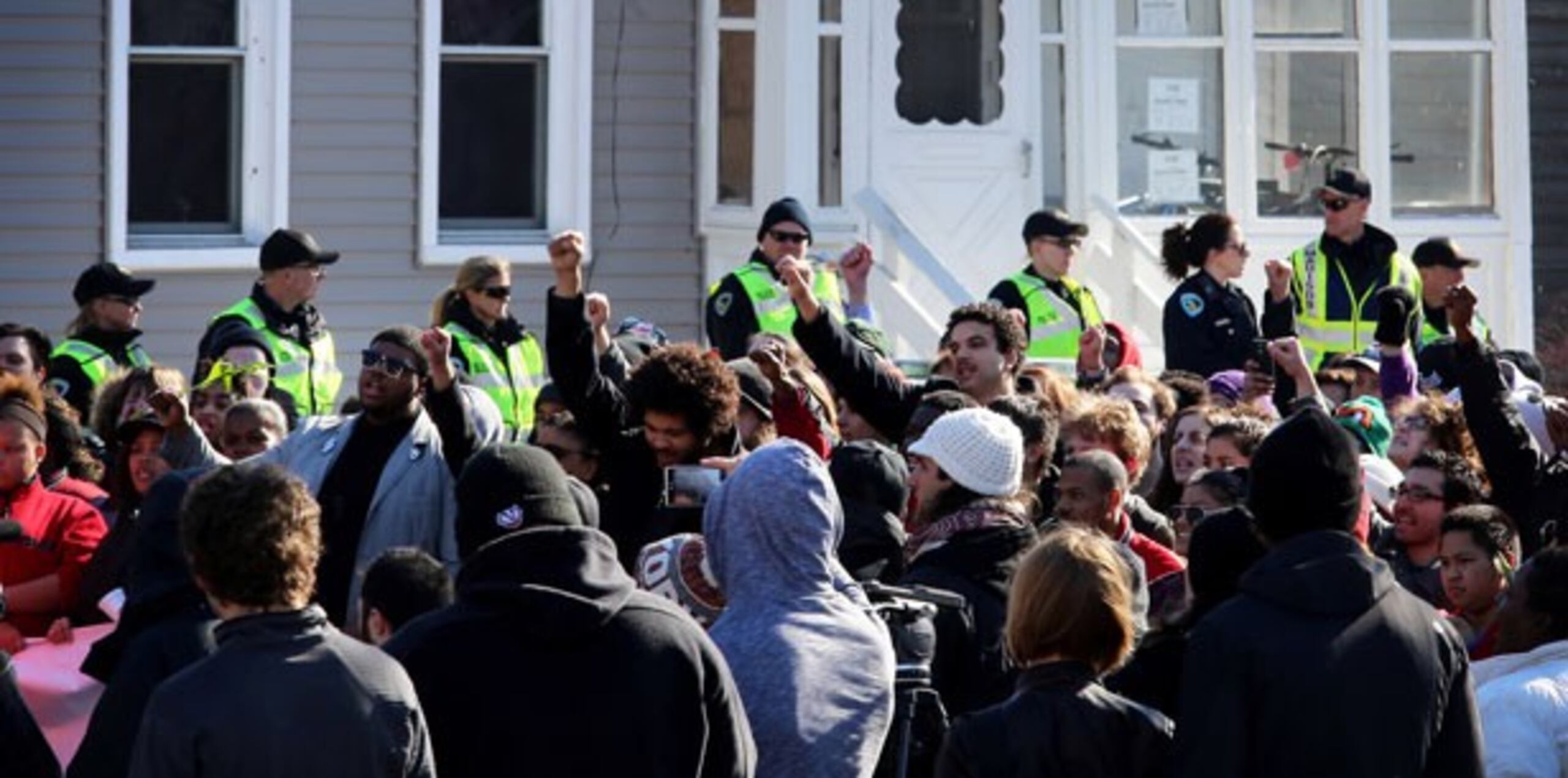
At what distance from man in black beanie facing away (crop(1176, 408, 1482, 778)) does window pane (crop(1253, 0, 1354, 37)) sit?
39.5 feet

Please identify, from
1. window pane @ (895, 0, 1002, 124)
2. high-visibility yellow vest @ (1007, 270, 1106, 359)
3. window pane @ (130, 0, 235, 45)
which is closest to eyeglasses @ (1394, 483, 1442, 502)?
high-visibility yellow vest @ (1007, 270, 1106, 359)

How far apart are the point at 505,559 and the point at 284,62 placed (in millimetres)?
10556

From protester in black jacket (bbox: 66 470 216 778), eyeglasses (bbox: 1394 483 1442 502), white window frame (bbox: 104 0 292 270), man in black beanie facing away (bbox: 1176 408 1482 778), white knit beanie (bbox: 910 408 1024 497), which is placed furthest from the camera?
white window frame (bbox: 104 0 292 270)

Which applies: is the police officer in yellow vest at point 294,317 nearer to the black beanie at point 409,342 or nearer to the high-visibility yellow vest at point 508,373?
the high-visibility yellow vest at point 508,373

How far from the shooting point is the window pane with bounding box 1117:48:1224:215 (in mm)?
17422

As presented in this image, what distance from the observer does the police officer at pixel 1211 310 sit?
14219mm

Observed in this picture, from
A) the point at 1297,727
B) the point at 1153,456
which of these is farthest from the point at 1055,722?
the point at 1153,456

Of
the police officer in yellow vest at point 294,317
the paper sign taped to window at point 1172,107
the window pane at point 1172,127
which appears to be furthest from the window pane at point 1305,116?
the police officer in yellow vest at point 294,317

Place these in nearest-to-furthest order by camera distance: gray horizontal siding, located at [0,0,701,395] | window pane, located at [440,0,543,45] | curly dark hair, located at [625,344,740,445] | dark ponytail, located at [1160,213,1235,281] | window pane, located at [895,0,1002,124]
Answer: curly dark hair, located at [625,344,740,445] < dark ponytail, located at [1160,213,1235,281] < gray horizontal siding, located at [0,0,701,395] < window pane, located at [440,0,543,45] < window pane, located at [895,0,1002,124]

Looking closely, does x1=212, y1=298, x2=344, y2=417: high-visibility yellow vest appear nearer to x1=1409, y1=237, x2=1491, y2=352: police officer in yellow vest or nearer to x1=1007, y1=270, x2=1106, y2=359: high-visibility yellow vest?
x1=1007, y1=270, x2=1106, y2=359: high-visibility yellow vest

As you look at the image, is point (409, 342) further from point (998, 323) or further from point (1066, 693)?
point (1066, 693)

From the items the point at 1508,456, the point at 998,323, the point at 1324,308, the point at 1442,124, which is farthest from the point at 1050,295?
the point at 1508,456

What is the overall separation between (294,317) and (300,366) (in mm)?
261

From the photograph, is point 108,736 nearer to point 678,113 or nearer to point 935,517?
point 935,517
